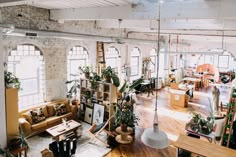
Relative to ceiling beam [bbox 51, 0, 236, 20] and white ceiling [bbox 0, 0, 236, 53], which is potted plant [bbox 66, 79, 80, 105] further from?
ceiling beam [bbox 51, 0, 236, 20]

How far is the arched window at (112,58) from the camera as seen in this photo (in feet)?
38.1

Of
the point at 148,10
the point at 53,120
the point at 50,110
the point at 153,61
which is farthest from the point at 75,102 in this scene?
the point at 153,61

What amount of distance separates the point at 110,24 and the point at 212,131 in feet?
19.3

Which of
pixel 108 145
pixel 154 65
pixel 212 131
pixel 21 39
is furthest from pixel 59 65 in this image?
pixel 154 65

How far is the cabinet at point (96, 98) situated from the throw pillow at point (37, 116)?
71.8 inches

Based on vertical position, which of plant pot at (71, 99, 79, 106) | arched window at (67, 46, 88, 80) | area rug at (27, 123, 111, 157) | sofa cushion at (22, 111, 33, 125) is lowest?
area rug at (27, 123, 111, 157)

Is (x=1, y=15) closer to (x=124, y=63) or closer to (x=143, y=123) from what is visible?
(x=143, y=123)

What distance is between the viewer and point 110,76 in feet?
26.0

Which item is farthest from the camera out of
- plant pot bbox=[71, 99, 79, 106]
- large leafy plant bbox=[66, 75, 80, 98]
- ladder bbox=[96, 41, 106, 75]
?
ladder bbox=[96, 41, 106, 75]

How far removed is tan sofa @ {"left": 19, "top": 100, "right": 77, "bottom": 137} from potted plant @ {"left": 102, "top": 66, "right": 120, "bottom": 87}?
1.89 meters

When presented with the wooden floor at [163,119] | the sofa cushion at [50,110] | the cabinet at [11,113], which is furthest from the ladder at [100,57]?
the cabinet at [11,113]

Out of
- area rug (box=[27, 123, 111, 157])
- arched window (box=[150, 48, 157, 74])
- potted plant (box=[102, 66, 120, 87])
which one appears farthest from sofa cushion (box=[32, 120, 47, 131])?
arched window (box=[150, 48, 157, 74])

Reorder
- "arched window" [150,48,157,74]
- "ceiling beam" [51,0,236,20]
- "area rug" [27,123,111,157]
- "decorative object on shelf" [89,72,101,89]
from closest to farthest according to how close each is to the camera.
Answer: "ceiling beam" [51,0,236,20] < "area rug" [27,123,111,157] < "decorative object on shelf" [89,72,101,89] < "arched window" [150,48,157,74]

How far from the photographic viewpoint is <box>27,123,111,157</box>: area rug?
20.5ft
